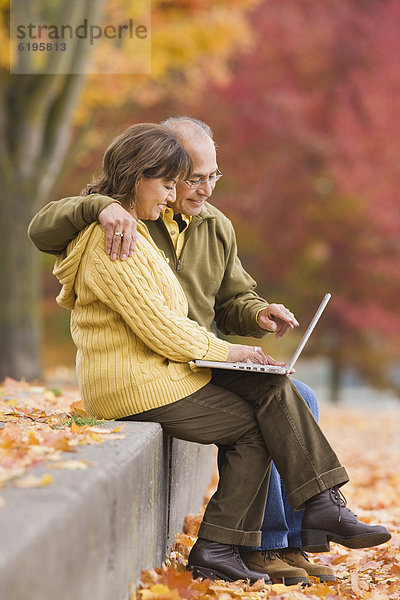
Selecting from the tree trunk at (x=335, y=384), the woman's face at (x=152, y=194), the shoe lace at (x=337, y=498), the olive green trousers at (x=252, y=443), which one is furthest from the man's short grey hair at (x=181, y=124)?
the tree trunk at (x=335, y=384)

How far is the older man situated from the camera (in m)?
2.97

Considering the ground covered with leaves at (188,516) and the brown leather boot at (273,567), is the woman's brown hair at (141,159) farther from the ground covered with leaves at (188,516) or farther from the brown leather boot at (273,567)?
the brown leather boot at (273,567)

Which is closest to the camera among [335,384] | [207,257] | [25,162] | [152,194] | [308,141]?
[152,194]

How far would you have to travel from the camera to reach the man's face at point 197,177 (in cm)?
337

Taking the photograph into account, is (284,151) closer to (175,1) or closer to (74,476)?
(175,1)

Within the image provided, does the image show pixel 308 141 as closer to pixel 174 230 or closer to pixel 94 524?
pixel 174 230

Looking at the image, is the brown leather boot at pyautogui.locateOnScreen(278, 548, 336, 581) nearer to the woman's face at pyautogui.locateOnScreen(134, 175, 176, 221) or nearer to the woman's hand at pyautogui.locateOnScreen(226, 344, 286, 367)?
the woman's hand at pyautogui.locateOnScreen(226, 344, 286, 367)

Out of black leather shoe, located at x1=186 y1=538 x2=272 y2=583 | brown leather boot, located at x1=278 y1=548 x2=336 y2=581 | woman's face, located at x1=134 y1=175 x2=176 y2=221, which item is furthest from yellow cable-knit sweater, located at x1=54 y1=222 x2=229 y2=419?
brown leather boot, located at x1=278 y1=548 x2=336 y2=581

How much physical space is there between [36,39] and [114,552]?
7529 millimetres

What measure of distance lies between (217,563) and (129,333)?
0.83 m

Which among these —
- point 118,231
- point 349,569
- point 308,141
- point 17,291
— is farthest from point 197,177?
point 308,141

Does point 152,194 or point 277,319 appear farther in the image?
point 277,319

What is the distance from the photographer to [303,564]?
10.8 ft

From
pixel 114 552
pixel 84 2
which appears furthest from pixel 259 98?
pixel 114 552
